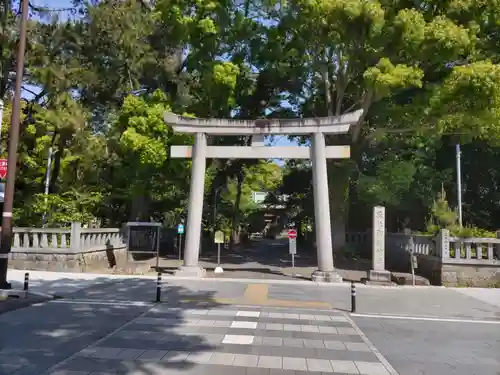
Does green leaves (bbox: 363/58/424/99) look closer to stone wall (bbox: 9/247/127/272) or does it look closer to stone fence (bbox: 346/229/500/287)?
stone fence (bbox: 346/229/500/287)

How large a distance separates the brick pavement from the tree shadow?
2cm

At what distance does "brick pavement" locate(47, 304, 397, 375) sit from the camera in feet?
19.9

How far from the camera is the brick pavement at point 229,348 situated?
605 centimetres

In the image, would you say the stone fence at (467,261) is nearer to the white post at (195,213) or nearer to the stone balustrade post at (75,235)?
the white post at (195,213)

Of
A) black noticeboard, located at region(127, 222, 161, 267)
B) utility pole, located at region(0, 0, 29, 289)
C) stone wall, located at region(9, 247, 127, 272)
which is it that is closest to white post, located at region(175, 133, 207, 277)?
stone wall, located at region(9, 247, 127, 272)

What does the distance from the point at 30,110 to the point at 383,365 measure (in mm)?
20562

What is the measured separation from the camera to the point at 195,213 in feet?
59.5

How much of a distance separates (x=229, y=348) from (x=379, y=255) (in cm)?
1135

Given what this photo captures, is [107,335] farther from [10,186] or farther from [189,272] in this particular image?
[189,272]

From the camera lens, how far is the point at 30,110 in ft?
69.9

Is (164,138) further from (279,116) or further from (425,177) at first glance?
(425,177)

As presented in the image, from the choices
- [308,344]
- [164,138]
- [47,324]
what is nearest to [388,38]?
[164,138]

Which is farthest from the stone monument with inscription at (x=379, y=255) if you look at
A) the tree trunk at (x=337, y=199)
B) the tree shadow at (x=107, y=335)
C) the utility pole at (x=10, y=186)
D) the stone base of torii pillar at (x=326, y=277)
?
the utility pole at (x=10, y=186)

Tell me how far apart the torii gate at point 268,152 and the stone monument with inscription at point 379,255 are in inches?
61.0
